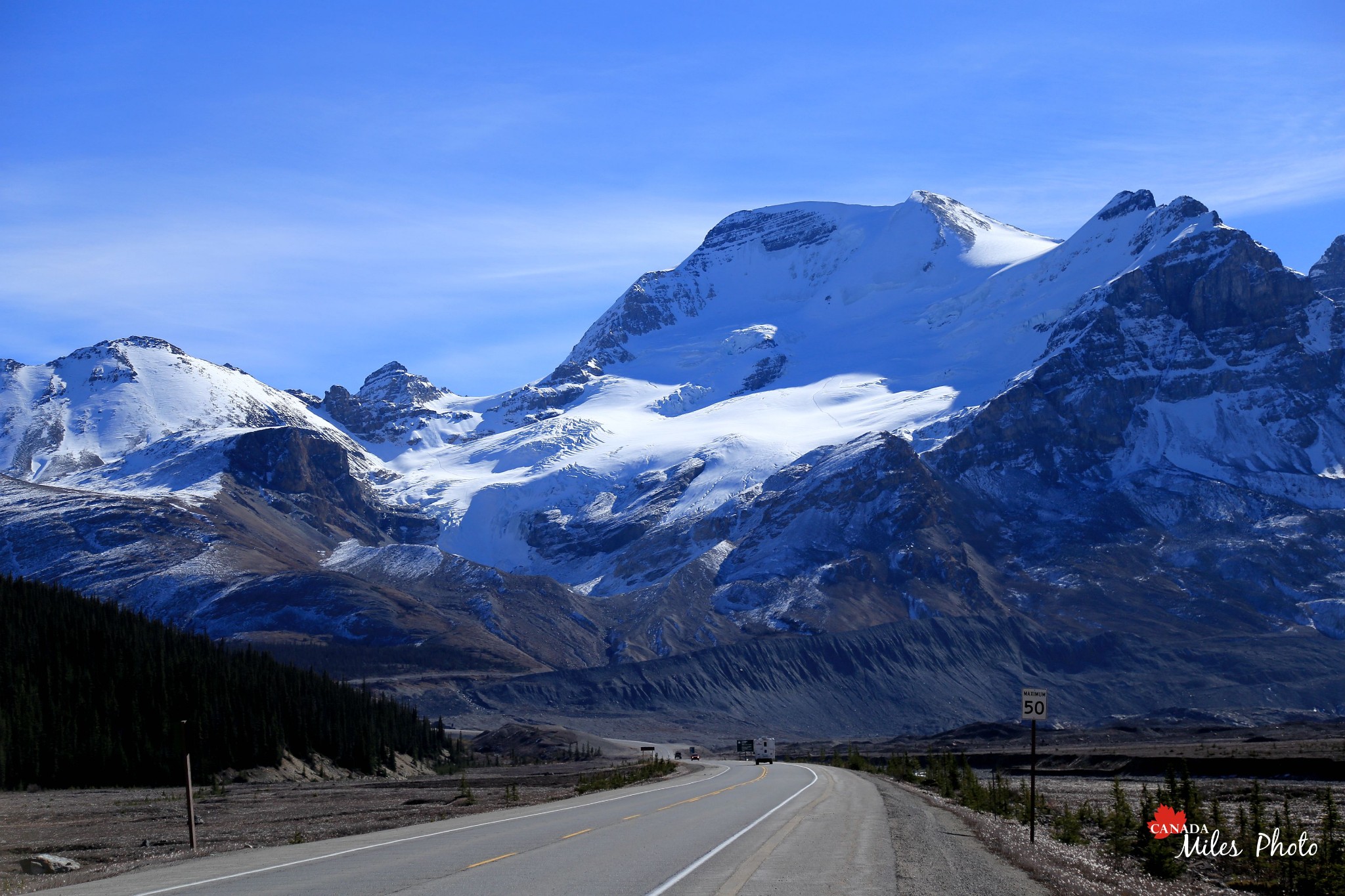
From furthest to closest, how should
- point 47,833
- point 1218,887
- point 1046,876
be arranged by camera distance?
1. point 47,833
2. point 1218,887
3. point 1046,876

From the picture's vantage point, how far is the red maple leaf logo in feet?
117

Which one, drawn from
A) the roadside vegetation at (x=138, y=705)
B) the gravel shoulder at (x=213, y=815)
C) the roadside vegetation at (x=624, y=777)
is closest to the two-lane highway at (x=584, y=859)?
the gravel shoulder at (x=213, y=815)

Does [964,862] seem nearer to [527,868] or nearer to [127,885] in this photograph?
[527,868]

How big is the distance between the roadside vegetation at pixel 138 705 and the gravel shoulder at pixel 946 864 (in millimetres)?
51336

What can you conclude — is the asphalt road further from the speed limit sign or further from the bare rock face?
the bare rock face

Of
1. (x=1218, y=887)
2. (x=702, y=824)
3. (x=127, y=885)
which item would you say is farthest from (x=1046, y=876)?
(x=127, y=885)

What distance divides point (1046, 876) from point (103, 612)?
97.2 m

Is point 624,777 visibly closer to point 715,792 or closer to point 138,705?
point 715,792

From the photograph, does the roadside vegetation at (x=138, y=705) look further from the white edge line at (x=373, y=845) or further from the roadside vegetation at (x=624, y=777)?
the white edge line at (x=373, y=845)


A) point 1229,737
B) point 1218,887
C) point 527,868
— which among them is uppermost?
point 527,868

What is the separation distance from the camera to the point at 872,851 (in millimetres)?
29016

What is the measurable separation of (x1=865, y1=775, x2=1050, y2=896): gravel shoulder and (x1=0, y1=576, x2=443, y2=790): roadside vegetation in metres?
51.3

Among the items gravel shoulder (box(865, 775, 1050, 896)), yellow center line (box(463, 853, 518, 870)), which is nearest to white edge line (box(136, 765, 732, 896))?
yellow center line (box(463, 853, 518, 870))

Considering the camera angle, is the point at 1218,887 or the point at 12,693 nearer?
the point at 1218,887
